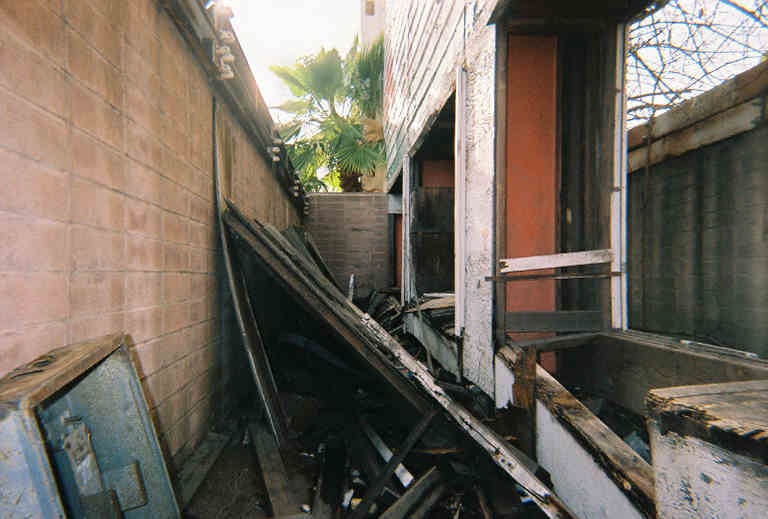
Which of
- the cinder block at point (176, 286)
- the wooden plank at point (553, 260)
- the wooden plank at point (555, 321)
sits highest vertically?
the wooden plank at point (553, 260)

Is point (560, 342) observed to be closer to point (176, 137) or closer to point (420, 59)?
point (176, 137)

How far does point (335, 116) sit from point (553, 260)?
8.54 meters

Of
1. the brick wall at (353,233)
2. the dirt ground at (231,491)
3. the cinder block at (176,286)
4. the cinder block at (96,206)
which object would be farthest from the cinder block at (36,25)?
the brick wall at (353,233)

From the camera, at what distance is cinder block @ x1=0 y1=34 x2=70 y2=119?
37.1 inches

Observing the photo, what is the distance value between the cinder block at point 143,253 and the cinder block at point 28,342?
440 millimetres

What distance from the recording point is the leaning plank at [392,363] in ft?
5.32

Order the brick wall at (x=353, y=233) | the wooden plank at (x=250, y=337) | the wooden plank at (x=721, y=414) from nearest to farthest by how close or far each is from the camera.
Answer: the wooden plank at (x=721, y=414), the wooden plank at (x=250, y=337), the brick wall at (x=353, y=233)

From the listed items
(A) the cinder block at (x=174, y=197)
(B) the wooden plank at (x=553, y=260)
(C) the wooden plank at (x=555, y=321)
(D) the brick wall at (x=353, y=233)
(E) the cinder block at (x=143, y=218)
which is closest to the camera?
(E) the cinder block at (x=143, y=218)

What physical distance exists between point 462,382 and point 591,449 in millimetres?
1338

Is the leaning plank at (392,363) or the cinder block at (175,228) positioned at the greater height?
the cinder block at (175,228)

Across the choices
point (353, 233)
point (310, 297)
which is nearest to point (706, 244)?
point (310, 297)

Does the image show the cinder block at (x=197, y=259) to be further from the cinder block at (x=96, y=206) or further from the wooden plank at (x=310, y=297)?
the cinder block at (x=96, y=206)

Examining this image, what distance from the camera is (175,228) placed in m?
1.96

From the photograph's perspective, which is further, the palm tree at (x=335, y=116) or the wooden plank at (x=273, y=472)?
the palm tree at (x=335, y=116)
